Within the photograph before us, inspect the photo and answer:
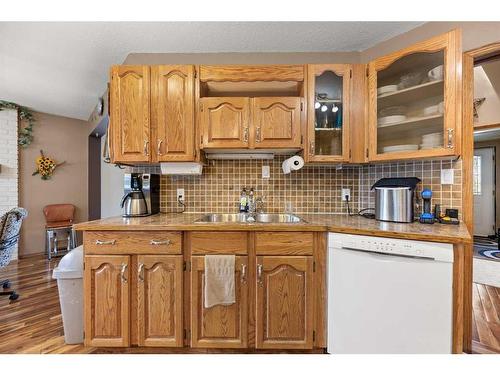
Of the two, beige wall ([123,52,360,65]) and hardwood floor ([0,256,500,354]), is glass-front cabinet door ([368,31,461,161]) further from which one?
hardwood floor ([0,256,500,354])

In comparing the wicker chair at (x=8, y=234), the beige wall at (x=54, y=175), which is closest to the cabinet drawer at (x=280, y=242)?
the wicker chair at (x=8, y=234)

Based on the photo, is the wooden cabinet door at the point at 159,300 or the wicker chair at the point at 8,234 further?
the wicker chair at the point at 8,234

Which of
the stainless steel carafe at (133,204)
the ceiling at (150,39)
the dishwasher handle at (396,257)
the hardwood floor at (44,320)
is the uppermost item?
the ceiling at (150,39)

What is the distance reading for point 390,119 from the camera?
1596 millimetres

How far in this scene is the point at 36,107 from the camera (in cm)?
345

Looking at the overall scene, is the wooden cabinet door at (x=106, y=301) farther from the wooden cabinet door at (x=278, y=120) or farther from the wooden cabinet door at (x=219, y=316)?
the wooden cabinet door at (x=278, y=120)

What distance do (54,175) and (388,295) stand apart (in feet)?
16.3

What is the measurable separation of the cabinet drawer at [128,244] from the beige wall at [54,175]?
3.36 meters

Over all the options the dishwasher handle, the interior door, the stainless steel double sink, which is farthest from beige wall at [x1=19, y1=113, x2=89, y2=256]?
the interior door

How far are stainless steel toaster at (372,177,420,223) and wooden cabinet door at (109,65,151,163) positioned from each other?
1.75 meters

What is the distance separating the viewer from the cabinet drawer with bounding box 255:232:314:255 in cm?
139

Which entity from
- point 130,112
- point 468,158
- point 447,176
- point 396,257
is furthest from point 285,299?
point 130,112

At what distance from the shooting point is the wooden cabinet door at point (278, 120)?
168 cm

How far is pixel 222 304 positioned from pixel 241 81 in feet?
5.23
